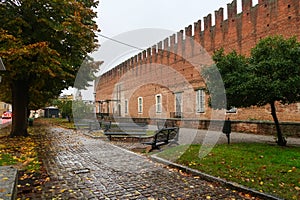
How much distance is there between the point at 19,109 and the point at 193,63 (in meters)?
14.0

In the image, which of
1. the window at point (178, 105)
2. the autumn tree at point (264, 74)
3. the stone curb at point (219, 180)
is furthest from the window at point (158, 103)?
the stone curb at point (219, 180)

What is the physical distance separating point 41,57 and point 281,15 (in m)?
12.9

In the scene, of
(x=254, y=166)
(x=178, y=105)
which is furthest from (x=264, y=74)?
(x=178, y=105)

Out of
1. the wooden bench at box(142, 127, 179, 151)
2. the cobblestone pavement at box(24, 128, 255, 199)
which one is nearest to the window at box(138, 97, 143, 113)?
the wooden bench at box(142, 127, 179, 151)

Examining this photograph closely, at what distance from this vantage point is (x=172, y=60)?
2484cm

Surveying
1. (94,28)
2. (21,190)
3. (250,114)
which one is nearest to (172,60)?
(250,114)

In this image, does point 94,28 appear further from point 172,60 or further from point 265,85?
point 172,60

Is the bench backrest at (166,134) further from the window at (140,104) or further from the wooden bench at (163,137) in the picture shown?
the window at (140,104)

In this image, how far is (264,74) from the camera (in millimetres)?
8586

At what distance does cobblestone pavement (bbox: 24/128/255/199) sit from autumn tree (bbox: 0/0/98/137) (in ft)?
15.3

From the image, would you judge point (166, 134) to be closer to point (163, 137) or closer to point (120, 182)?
point (163, 137)

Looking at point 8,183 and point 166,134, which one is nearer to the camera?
point 8,183

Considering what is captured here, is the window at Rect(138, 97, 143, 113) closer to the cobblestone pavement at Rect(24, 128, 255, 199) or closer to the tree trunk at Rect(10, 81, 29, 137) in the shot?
the tree trunk at Rect(10, 81, 29, 137)

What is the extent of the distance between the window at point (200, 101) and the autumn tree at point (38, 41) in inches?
413
